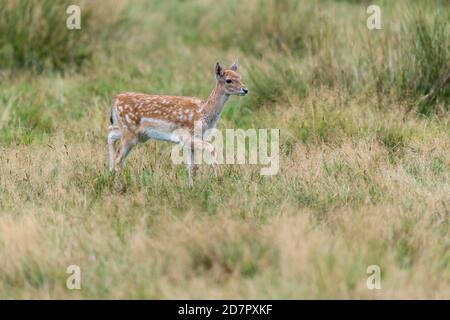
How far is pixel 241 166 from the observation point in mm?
7980

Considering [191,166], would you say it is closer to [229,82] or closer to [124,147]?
[124,147]

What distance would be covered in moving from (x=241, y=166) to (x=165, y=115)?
73 cm

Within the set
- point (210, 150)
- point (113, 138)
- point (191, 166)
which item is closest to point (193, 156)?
point (191, 166)

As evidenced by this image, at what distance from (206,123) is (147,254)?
85.1 inches

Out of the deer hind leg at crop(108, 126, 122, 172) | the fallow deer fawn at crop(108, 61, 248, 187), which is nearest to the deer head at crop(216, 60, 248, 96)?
the fallow deer fawn at crop(108, 61, 248, 187)

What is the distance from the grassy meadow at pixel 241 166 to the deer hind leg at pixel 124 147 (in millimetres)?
174

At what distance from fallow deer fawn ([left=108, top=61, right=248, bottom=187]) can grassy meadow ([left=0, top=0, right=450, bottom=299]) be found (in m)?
0.25

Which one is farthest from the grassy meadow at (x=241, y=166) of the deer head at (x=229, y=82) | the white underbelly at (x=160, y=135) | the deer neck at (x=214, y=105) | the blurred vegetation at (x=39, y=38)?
the deer head at (x=229, y=82)

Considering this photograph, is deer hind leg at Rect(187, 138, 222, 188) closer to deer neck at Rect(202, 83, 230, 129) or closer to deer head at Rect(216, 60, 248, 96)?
deer neck at Rect(202, 83, 230, 129)

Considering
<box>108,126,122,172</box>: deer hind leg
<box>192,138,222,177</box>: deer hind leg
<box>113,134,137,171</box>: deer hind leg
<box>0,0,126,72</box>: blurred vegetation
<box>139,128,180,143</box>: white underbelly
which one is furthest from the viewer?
<box>0,0,126,72</box>: blurred vegetation

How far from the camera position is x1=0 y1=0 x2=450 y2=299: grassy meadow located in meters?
5.78

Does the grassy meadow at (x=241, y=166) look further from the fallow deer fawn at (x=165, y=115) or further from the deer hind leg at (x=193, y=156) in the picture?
the fallow deer fawn at (x=165, y=115)
